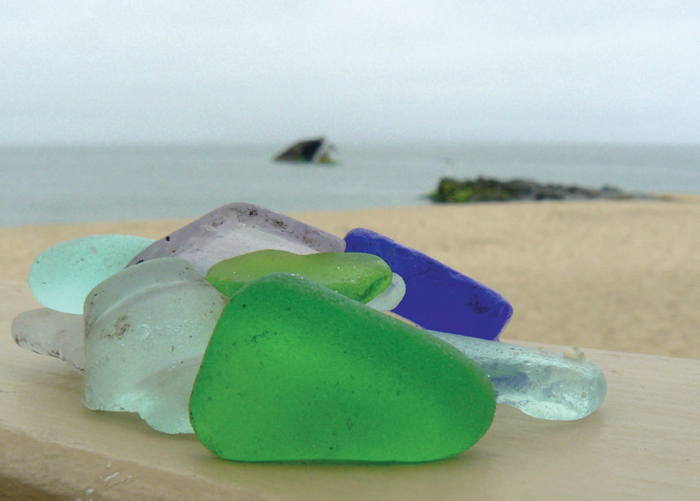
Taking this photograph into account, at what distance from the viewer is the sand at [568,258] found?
2988mm

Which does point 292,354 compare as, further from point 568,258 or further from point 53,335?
point 568,258

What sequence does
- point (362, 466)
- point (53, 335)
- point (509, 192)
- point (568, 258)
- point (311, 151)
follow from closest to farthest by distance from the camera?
1. point (362, 466)
2. point (53, 335)
3. point (568, 258)
4. point (509, 192)
5. point (311, 151)

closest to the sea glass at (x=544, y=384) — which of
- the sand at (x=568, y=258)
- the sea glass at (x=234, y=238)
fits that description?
the sea glass at (x=234, y=238)

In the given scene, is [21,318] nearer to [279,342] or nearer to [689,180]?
[279,342]

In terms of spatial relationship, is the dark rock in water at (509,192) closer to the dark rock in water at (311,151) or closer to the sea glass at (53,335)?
the sea glass at (53,335)

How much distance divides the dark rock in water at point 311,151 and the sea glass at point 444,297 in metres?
25.6

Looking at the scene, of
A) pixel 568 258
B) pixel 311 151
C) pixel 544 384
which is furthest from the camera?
pixel 311 151

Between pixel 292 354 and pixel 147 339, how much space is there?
181 mm

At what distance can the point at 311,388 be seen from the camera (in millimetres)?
559

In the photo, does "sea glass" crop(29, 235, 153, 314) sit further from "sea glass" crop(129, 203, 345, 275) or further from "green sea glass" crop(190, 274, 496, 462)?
"green sea glass" crop(190, 274, 496, 462)

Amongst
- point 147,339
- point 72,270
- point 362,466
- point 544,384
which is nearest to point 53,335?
point 72,270

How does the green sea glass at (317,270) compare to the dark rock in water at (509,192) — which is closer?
the green sea glass at (317,270)

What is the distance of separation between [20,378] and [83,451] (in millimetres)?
274

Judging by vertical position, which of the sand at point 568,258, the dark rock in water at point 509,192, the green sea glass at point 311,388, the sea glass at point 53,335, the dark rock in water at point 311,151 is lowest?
the dark rock in water at point 311,151
